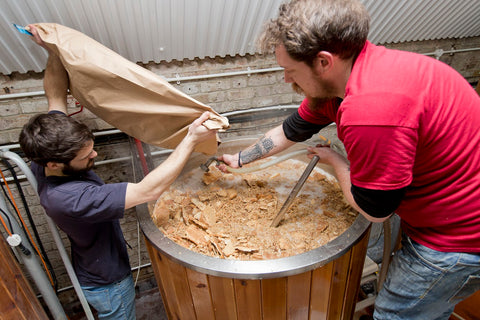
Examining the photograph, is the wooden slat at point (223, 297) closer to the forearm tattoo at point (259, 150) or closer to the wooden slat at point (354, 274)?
the wooden slat at point (354, 274)

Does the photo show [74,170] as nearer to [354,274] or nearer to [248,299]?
[248,299]

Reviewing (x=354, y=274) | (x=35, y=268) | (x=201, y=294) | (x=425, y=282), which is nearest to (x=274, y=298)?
(x=201, y=294)

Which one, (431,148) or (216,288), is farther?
(216,288)

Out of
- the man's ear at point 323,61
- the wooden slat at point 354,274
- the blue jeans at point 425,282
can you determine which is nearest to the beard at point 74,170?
the man's ear at point 323,61

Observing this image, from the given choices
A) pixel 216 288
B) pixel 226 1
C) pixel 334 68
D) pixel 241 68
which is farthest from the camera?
pixel 241 68

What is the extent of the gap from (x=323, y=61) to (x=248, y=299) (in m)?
0.78

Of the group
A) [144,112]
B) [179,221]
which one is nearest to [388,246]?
[179,221]

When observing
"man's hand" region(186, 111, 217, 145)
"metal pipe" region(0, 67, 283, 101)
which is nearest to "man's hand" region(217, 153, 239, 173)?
"man's hand" region(186, 111, 217, 145)

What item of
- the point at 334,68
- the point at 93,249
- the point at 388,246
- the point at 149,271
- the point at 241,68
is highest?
the point at 334,68

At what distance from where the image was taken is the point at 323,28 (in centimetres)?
74

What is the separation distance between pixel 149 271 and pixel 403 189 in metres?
1.93

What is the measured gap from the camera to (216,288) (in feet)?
3.20

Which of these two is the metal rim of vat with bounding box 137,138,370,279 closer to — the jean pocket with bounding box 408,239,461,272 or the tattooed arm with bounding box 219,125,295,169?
the jean pocket with bounding box 408,239,461,272

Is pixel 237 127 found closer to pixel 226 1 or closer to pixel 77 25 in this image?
pixel 226 1
